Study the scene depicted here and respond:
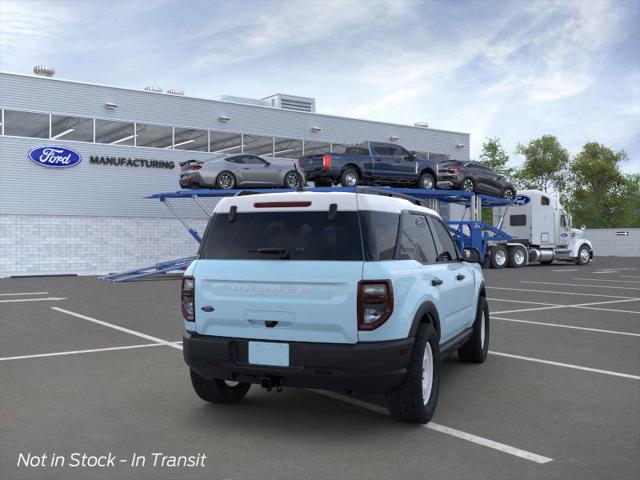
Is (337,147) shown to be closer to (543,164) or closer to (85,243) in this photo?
(85,243)

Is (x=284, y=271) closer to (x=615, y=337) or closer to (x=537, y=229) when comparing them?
(x=615, y=337)

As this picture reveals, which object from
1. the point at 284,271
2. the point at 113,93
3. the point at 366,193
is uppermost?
the point at 113,93

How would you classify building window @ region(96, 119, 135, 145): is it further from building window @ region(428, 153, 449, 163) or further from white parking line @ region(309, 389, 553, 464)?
white parking line @ region(309, 389, 553, 464)

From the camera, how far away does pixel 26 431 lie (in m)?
4.88

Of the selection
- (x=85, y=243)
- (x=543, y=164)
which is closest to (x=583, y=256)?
(x=85, y=243)

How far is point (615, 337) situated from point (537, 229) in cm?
2298

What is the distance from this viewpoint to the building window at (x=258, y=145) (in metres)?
31.5

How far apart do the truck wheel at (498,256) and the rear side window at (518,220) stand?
2254mm

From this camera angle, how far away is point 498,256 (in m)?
29.9

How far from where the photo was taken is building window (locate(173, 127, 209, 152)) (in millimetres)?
29531

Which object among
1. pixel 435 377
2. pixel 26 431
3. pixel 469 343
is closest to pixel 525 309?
pixel 469 343

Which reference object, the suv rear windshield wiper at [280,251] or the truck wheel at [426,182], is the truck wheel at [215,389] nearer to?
the suv rear windshield wiper at [280,251]

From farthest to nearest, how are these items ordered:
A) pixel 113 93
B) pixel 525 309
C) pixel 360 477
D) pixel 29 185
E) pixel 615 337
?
1. pixel 113 93
2. pixel 29 185
3. pixel 525 309
4. pixel 615 337
5. pixel 360 477

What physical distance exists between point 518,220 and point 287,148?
11.8m
